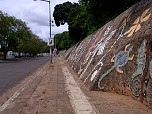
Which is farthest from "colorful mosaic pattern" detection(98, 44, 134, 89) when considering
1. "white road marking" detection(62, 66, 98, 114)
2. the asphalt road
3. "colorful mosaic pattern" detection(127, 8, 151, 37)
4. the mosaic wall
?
the asphalt road

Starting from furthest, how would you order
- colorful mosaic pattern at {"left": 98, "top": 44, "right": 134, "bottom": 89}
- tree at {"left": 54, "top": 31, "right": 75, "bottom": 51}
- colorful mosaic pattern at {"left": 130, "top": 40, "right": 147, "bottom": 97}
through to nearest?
1. tree at {"left": 54, "top": 31, "right": 75, "bottom": 51}
2. colorful mosaic pattern at {"left": 98, "top": 44, "right": 134, "bottom": 89}
3. colorful mosaic pattern at {"left": 130, "top": 40, "right": 147, "bottom": 97}

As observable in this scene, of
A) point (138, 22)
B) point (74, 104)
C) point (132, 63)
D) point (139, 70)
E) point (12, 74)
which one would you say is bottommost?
point (12, 74)

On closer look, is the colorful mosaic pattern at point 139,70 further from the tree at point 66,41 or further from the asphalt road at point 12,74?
the tree at point 66,41

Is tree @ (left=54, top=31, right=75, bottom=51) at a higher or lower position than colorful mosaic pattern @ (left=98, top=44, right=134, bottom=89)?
higher

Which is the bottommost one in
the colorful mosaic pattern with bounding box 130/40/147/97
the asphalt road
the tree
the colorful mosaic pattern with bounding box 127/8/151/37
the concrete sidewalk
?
the asphalt road

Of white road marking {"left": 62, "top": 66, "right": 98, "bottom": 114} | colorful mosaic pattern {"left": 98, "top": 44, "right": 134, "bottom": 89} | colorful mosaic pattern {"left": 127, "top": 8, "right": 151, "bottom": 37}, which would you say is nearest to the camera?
white road marking {"left": 62, "top": 66, "right": 98, "bottom": 114}

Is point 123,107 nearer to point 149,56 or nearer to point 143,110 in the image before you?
point 143,110

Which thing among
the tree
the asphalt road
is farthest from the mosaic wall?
the tree

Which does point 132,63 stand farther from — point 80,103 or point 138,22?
point 138,22

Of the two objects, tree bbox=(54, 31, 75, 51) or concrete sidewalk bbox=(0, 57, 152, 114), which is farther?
tree bbox=(54, 31, 75, 51)

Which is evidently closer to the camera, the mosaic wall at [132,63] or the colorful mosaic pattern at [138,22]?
the mosaic wall at [132,63]

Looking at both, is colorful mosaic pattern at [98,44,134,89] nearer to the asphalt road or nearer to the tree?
the asphalt road

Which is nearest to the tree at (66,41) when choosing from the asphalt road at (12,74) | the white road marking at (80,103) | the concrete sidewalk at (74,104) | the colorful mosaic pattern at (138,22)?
the asphalt road at (12,74)

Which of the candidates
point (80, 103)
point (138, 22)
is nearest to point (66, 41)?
point (138, 22)
